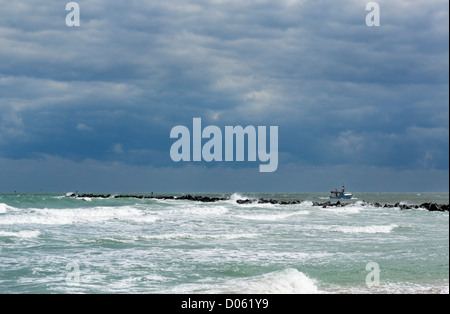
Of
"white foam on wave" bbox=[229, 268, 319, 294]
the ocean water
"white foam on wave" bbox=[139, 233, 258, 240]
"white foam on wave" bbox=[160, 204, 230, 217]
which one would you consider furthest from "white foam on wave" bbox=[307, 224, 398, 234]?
"white foam on wave" bbox=[229, 268, 319, 294]

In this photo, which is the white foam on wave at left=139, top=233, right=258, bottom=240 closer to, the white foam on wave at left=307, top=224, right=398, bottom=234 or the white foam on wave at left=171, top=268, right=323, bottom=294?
A: the white foam on wave at left=307, top=224, right=398, bottom=234

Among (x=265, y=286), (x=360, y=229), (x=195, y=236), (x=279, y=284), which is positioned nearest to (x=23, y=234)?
(x=195, y=236)

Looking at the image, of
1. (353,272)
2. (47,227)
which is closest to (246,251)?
(353,272)

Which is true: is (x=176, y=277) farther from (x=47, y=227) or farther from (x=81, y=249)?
(x=47, y=227)

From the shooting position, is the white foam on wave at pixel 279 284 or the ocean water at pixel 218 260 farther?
the ocean water at pixel 218 260

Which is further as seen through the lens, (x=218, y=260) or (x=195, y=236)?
(x=195, y=236)

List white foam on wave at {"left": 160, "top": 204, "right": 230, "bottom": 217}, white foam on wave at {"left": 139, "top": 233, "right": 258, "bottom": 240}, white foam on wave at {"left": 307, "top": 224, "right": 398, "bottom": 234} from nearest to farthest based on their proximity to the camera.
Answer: white foam on wave at {"left": 139, "top": 233, "right": 258, "bottom": 240}
white foam on wave at {"left": 307, "top": 224, "right": 398, "bottom": 234}
white foam on wave at {"left": 160, "top": 204, "right": 230, "bottom": 217}

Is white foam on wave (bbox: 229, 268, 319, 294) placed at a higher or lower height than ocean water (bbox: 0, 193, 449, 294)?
higher

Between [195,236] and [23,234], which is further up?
[23,234]

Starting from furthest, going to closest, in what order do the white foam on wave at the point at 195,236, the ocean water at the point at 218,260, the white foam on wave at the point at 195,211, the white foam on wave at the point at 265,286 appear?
1. the white foam on wave at the point at 195,211
2. the white foam on wave at the point at 195,236
3. the ocean water at the point at 218,260
4. the white foam on wave at the point at 265,286

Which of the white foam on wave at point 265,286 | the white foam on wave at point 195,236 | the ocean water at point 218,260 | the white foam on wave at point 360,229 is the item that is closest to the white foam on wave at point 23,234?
the ocean water at point 218,260

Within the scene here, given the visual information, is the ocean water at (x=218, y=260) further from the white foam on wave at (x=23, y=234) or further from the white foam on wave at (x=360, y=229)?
the white foam on wave at (x=360, y=229)

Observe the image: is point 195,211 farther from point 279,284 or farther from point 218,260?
point 279,284
